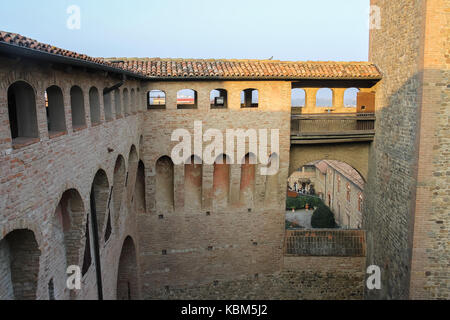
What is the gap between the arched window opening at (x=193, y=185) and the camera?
13750 mm

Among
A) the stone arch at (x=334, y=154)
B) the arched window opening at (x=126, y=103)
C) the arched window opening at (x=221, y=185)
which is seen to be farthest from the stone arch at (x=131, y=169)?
the stone arch at (x=334, y=154)

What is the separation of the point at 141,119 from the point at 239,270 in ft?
23.2

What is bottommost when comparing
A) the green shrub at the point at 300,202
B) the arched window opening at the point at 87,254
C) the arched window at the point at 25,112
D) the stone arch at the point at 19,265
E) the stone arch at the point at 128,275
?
the green shrub at the point at 300,202

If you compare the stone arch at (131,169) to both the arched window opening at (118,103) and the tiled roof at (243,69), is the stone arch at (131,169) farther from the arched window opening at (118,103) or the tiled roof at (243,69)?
the tiled roof at (243,69)

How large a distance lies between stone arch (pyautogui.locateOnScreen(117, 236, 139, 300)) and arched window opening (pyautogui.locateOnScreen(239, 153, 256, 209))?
4474mm

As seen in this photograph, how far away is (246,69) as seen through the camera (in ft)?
42.2

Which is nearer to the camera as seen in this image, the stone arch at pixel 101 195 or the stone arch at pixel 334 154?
the stone arch at pixel 101 195

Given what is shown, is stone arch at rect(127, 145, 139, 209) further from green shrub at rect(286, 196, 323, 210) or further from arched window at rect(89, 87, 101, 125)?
green shrub at rect(286, 196, 323, 210)

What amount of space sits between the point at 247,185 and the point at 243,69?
4.40m

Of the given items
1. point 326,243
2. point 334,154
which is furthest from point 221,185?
point 326,243

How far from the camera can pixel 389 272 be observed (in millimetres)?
Answer: 12281

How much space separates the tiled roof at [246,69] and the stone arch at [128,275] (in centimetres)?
616

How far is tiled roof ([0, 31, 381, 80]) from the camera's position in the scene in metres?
12.4
